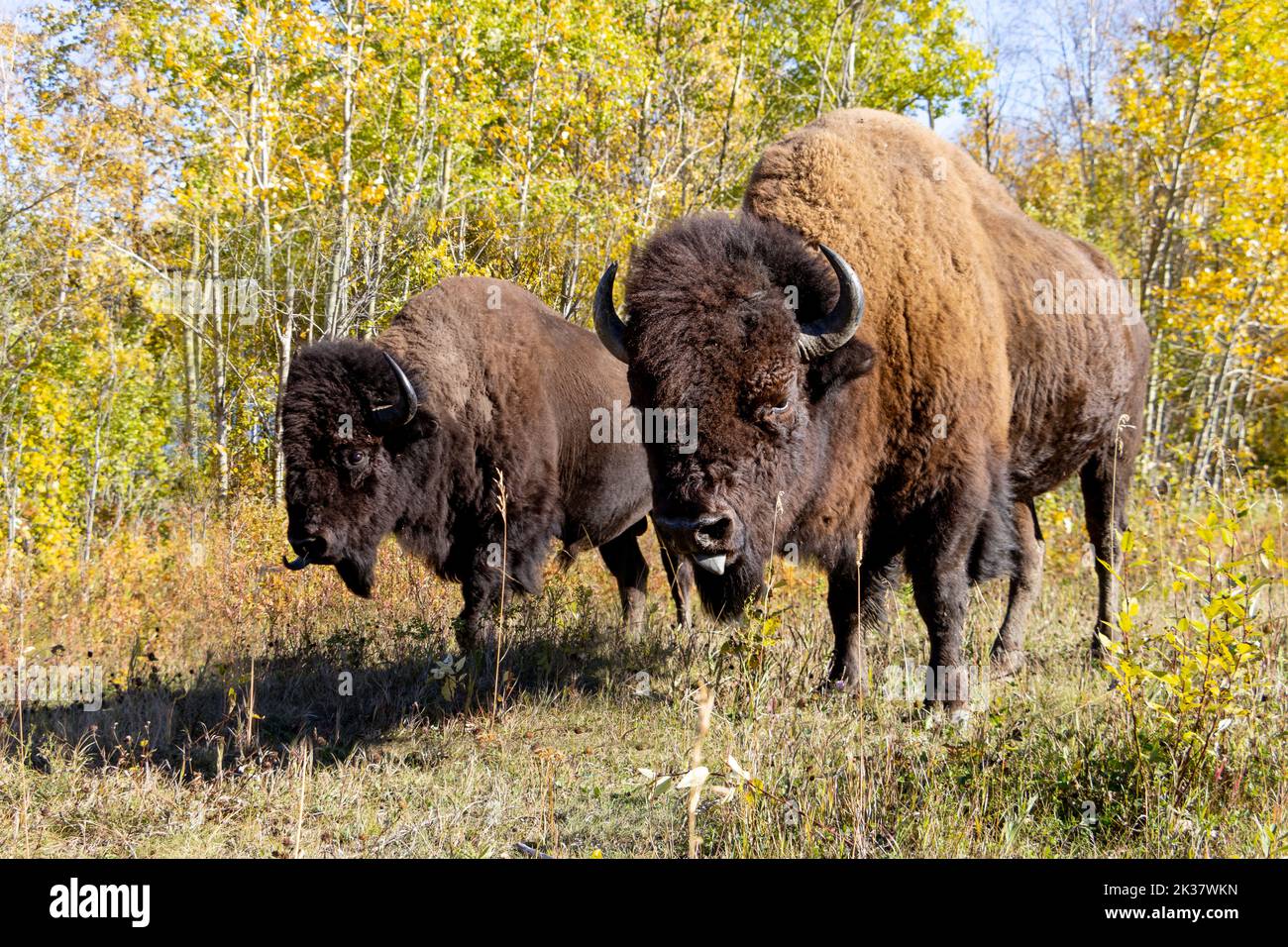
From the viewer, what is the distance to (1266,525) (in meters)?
11.7

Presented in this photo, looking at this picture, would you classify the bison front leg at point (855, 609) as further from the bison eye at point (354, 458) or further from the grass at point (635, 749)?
Answer: the bison eye at point (354, 458)

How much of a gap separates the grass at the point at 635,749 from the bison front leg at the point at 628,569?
1.41 m

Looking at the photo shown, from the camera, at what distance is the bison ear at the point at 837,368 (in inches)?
156

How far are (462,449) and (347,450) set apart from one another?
0.89 meters

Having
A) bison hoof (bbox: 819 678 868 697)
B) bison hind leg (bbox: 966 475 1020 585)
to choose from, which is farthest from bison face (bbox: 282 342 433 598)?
bison hind leg (bbox: 966 475 1020 585)

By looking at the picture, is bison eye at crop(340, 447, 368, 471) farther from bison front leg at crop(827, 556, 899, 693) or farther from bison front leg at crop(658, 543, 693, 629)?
bison front leg at crop(827, 556, 899, 693)

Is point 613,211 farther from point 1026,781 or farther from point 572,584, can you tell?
point 1026,781

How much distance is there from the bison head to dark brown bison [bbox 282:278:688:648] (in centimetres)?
221

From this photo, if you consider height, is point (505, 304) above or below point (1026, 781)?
above

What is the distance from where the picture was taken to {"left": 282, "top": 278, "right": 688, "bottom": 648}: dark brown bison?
5.79 meters

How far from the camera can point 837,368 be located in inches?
156

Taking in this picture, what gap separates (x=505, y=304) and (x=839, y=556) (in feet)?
13.2

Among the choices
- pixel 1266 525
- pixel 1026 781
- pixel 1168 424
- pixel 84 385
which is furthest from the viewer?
pixel 1168 424
